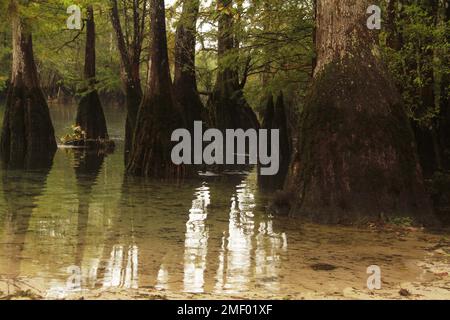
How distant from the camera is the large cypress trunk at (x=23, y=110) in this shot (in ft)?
55.5

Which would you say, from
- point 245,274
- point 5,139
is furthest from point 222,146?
point 245,274

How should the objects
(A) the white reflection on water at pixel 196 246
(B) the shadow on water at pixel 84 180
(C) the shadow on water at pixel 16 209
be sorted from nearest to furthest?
(A) the white reflection on water at pixel 196 246
(C) the shadow on water at pixel 16 209
(B) the shadow on water at pixel 84 180

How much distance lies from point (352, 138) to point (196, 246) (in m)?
2.73

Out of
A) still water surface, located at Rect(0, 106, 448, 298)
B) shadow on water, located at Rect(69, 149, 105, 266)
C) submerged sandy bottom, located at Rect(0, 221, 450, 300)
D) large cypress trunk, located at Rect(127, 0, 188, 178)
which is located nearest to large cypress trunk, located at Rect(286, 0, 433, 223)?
still water surface, located at Rect(0, 106, 448, 298)

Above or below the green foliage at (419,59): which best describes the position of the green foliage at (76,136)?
below

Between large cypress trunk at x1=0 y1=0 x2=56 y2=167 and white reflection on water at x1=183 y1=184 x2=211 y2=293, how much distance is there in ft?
26.7

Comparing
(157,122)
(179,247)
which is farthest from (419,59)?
(179,247)

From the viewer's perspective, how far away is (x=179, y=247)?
6582 millimetres

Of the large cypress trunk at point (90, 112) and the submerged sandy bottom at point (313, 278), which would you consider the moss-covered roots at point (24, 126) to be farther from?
the submerged sandy bottom at point (313, 278)

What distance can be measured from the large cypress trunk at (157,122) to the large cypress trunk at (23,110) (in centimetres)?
438

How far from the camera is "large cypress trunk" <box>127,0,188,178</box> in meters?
13.1

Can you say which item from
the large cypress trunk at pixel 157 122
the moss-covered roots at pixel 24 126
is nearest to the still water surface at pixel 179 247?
the large cypress trunk at pixel 157 122

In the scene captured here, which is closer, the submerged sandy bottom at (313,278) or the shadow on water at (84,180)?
the submerged sandy bottom at (313,278)
